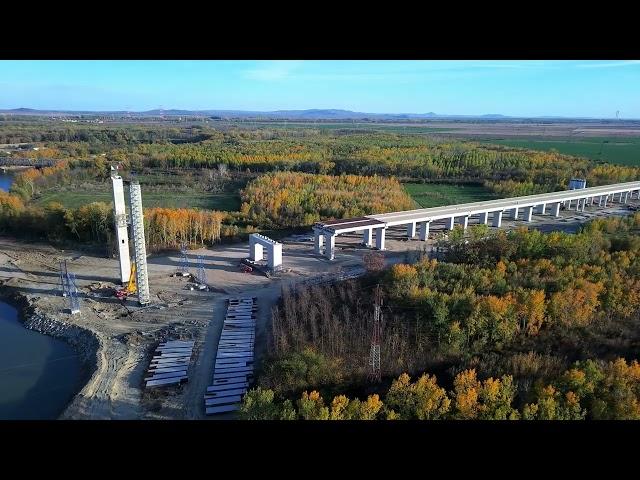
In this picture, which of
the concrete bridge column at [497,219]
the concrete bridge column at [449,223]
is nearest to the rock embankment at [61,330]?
the concrete bridge column at [449,223]

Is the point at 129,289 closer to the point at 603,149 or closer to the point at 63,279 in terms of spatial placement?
the point at 63,279

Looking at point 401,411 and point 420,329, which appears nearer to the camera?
point 401,411

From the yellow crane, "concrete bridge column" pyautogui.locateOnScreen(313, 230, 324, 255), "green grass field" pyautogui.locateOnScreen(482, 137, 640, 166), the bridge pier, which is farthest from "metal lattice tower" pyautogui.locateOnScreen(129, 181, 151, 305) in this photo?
"green grass field" pyautogui.locateOnScreen(482, 137, 640, 166)

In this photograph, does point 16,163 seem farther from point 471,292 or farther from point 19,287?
point 471,292

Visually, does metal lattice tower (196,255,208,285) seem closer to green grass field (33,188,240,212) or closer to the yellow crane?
the yellow crane
